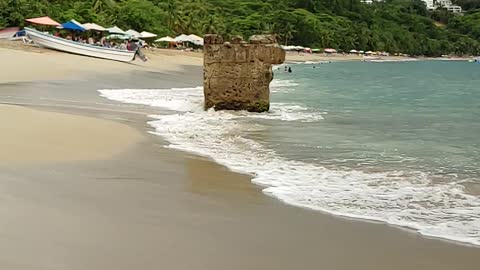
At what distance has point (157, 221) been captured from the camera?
5.35 metres

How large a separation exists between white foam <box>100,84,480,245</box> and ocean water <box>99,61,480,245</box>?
0.01 metres

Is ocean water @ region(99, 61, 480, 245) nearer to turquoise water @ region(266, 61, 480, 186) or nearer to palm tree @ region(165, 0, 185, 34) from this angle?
turquoise water @ region(266, 61, 480, 186)

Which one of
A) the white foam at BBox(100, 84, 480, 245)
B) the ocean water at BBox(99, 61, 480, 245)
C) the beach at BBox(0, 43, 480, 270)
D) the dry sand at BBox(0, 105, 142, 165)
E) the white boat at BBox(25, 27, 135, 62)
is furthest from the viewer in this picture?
the white boat at BBox(25, 27, 135, 62)

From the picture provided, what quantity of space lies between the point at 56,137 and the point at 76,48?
27664 millimetres

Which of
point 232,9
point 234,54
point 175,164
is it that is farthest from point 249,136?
point 232,9

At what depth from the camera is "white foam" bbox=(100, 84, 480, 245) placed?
5.81 m

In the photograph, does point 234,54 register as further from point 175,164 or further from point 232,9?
point 232,9

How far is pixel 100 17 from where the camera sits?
57.8m

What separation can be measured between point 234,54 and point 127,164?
8229 mm

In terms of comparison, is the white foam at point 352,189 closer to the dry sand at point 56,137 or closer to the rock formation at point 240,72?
the dry sand at point 56,137

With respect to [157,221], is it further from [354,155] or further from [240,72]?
[240,72]

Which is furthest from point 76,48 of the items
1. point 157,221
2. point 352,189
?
point 157,221

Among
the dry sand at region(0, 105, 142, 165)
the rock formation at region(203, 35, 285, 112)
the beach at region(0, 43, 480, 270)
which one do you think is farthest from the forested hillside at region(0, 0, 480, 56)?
the beach at region(0, 43, 480, 270)

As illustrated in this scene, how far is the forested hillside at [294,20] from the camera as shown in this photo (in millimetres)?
57778
